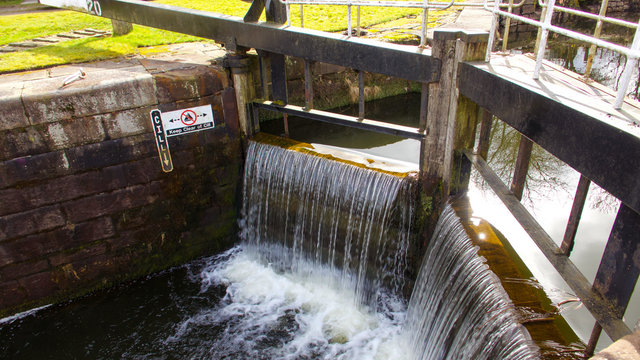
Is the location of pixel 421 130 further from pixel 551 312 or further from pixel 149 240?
pixel 149 240

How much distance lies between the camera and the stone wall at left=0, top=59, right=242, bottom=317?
5.41 m

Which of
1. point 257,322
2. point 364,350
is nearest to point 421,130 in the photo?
point 364,350

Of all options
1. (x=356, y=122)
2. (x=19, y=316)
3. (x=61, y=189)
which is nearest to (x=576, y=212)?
(x=356, y=122)

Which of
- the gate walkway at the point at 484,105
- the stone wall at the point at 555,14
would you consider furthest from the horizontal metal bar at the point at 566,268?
the stone wall at the point at 555,14

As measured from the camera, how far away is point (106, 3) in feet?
23.9

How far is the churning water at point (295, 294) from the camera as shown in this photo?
5312 millimetres

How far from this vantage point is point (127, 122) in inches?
229

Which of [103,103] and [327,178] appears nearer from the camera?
[103,103]

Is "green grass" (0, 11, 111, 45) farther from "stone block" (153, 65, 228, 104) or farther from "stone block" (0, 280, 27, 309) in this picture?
"stone block" (0, 280, 27, 309)

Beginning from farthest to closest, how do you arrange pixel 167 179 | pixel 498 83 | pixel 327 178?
pixel 167 179 < pixel 327 178 < pixel 498 83

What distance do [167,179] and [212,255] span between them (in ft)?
5.25

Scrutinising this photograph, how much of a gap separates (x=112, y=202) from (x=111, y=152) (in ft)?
2.39

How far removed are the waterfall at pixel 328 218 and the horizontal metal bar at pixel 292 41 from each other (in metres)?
1.36

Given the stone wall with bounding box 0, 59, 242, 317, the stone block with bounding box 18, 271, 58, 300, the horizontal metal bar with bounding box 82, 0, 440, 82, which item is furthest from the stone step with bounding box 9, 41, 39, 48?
the stone block with bounding box 18, 271, 58, 300
